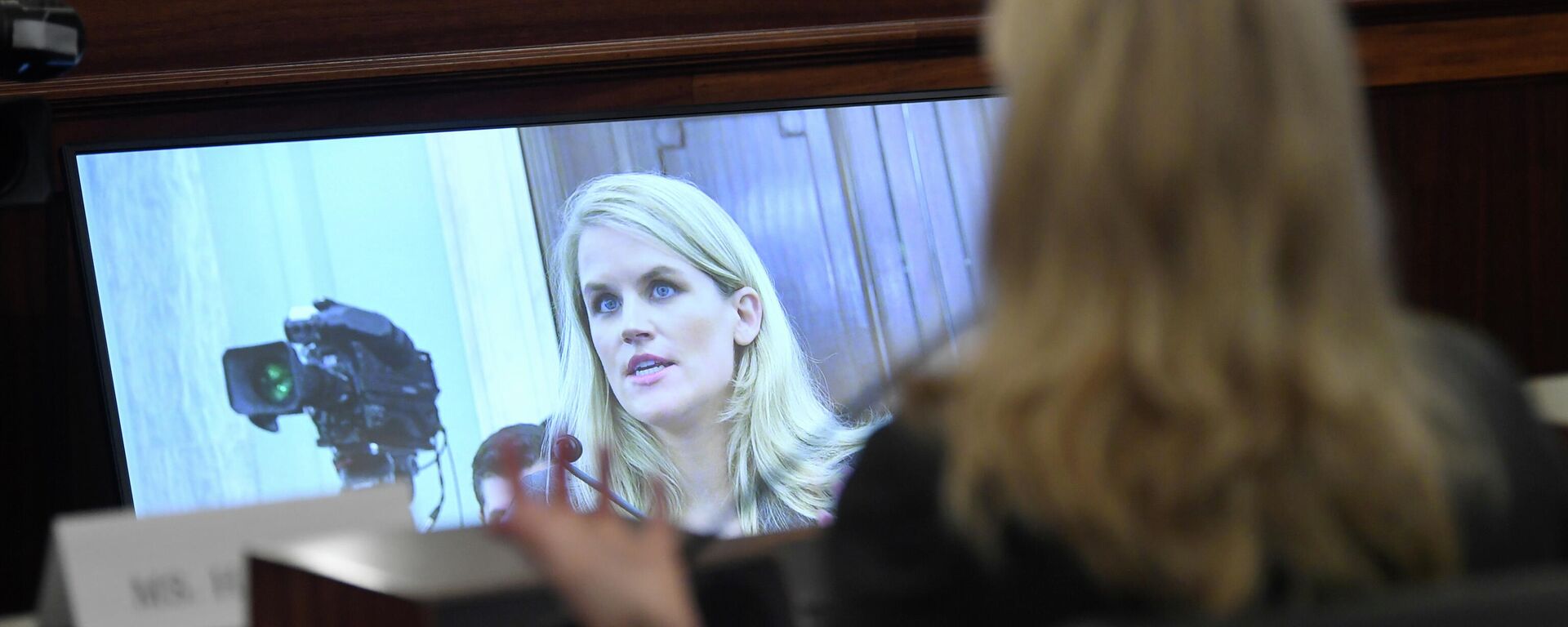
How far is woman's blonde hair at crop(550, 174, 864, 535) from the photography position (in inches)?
111

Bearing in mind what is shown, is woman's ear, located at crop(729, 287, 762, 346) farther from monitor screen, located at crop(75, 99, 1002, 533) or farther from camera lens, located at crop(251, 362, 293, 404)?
camera lens, located at crop(251, 362, 293, 404)

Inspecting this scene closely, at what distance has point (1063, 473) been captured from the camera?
839mm

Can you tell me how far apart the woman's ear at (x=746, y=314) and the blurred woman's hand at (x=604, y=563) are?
6.00ft

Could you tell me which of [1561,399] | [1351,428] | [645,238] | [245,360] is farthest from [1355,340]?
[1561,399]

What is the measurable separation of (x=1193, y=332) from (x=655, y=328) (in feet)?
6.65

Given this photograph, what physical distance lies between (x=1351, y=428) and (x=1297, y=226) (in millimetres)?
133

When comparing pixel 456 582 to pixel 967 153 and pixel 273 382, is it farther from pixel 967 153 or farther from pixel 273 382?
pixel 967 153

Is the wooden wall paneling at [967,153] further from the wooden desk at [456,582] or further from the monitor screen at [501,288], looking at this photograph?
the wooden desk at [456,582]

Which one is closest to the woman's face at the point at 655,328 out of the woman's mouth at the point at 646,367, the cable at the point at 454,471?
the woman's mouth at the point at 646,367

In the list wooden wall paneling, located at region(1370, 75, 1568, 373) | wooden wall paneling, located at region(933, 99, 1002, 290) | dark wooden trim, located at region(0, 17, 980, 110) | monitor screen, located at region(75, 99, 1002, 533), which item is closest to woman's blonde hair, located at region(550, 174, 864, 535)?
monitor screen, located at region(75, 99, 1002, 533)

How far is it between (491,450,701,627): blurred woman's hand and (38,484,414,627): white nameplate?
0.44 meters

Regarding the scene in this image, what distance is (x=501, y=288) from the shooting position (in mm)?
2816

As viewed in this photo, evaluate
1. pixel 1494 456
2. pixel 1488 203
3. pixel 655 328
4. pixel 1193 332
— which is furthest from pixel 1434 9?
pixel 1193 332

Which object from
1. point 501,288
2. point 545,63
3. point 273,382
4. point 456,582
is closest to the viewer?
point 456,582
